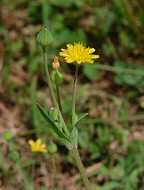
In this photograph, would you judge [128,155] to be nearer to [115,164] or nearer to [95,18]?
[115,164]

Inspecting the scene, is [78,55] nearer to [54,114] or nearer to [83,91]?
[54,114]

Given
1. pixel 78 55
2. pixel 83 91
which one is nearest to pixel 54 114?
pixel 78 55

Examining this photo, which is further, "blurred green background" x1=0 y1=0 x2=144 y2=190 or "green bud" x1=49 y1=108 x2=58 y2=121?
"blurred green background" x1=0 y1=0 x2=144 y2=190

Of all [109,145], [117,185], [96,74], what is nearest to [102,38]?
[96,74]

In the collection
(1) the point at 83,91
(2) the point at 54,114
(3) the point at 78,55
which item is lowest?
(2) the point at 54,114

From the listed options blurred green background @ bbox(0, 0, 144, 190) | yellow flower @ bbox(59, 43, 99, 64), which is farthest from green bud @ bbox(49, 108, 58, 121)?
blurred green background @ bbox(0, 0, 144, 190)

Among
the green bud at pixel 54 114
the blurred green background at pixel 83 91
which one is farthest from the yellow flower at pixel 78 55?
the blurred green background at pixel 83 91

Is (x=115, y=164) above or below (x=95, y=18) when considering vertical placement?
below

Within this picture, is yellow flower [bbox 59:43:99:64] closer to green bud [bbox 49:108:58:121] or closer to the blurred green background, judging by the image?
green bud [bbox 49:108:58:121]

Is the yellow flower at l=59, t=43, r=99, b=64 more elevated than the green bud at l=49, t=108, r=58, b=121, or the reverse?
the yellow flower at l=59, t=43, r=99, b=64
